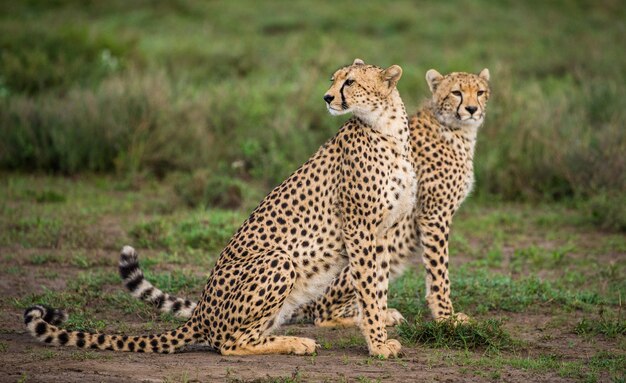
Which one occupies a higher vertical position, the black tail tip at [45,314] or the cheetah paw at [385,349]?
the black tail tip at [45,314]

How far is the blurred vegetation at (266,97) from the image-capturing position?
28.2 feet

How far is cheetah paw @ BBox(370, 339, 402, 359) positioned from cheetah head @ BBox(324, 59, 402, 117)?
1.13 metres

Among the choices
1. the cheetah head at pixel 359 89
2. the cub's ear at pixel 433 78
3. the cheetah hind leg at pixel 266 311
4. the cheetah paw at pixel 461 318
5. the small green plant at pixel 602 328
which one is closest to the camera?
the cheetah hind leg at pixel 266 311

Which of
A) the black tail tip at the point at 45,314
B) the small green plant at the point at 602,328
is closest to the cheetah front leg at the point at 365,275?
the small green plant at the point at 602,328

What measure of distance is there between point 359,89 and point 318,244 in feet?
2.58

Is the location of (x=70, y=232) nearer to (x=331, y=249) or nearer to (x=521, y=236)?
(x=331, y=249)

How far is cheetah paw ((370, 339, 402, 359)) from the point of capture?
4527mm

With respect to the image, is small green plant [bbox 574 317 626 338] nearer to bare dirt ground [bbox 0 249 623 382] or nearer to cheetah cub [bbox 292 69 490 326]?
bare dirt ground [bbox 0 249 623 382]

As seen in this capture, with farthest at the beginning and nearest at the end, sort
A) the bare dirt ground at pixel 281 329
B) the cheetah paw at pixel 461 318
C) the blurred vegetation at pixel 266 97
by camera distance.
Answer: the blurred vegetation at pixel 266 97
the cheetah paw at pixel 461 318
the bare dirt ground at pixel 281 329

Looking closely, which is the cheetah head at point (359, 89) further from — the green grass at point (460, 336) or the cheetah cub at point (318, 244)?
the green grass at point (460, 336)

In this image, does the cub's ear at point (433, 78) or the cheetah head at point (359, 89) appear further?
the cub's ear at point (433, 78)

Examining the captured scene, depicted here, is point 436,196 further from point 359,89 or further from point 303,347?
point 303,347

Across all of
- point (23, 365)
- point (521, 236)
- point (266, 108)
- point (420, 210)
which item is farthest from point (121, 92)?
point (23, 365)

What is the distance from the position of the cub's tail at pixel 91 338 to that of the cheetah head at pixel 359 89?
4.33 feet
